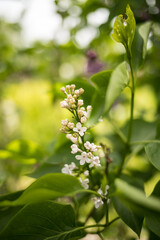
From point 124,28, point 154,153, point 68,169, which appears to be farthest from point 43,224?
point 124,28

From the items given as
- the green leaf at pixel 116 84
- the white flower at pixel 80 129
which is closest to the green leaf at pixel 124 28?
the green leaf at pixel 116 84

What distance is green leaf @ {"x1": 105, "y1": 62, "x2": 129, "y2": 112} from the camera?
346 mm

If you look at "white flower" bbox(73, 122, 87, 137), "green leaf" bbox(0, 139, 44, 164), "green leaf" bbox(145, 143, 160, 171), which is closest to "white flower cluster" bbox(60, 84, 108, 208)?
"white flower" bbox(73, 122, 87, 137)

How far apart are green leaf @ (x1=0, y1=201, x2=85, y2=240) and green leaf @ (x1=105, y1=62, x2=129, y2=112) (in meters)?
0.24

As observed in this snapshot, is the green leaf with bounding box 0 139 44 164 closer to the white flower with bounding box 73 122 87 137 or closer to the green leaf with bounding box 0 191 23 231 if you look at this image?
the green leaf with bounding box 0 191 23 231

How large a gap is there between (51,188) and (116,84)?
208 mm

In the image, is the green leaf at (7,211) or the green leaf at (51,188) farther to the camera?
the green leaf at (7,211)

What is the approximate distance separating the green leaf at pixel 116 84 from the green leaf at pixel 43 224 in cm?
24

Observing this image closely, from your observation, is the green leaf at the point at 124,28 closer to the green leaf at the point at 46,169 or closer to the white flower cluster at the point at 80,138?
the white flower cluster at the point at 80,138

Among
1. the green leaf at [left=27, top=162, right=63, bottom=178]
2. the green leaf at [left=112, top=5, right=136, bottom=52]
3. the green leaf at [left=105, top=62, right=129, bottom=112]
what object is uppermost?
the green leaf at [left=112, top=5, right=136, bottom=52]

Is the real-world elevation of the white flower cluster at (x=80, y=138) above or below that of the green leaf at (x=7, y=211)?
Result: above

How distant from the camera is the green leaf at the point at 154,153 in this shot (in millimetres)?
442

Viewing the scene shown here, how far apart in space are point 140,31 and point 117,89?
0.25m

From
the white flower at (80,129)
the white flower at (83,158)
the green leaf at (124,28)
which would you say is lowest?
the white flower at (83,158)
